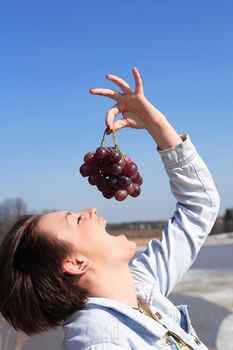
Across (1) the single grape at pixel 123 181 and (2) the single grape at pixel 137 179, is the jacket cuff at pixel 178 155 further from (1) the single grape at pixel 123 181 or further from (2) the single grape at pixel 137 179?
(1) the single grape at pixel 123 181

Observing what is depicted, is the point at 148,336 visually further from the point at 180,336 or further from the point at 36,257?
the point at 36,257

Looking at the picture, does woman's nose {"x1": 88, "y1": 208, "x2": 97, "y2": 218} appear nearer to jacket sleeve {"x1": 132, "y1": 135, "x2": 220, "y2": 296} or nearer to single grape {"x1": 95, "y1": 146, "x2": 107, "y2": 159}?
single grape {"x1": 95, "y1": 146, "x2": 107, "y2": 159}

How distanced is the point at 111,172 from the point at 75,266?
1.10ft

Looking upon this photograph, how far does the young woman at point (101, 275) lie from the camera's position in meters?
1.47

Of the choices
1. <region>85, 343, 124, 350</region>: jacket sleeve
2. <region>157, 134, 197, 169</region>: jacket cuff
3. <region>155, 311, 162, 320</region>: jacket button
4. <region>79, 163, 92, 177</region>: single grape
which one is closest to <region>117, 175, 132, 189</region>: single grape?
<region>79, 163, 92, 177</region>: single grape

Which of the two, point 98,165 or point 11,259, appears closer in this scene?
point 11,259

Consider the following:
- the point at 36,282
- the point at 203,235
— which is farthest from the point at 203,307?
the point at 36,282

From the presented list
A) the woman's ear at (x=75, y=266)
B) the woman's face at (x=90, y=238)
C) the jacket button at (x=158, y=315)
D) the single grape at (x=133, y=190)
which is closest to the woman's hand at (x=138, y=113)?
the single grape at (x=133, y=190)

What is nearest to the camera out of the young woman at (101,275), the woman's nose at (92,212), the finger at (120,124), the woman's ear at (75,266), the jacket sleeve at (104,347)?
the jacket sleeve at (104,347)

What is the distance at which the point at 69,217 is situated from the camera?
165 cm

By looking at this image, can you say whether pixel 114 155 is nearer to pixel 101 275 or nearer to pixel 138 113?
pixel 138 113

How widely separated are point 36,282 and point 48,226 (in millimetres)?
174

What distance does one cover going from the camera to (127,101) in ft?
6.05

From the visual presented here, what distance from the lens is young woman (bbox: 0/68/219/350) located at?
1.47 m
